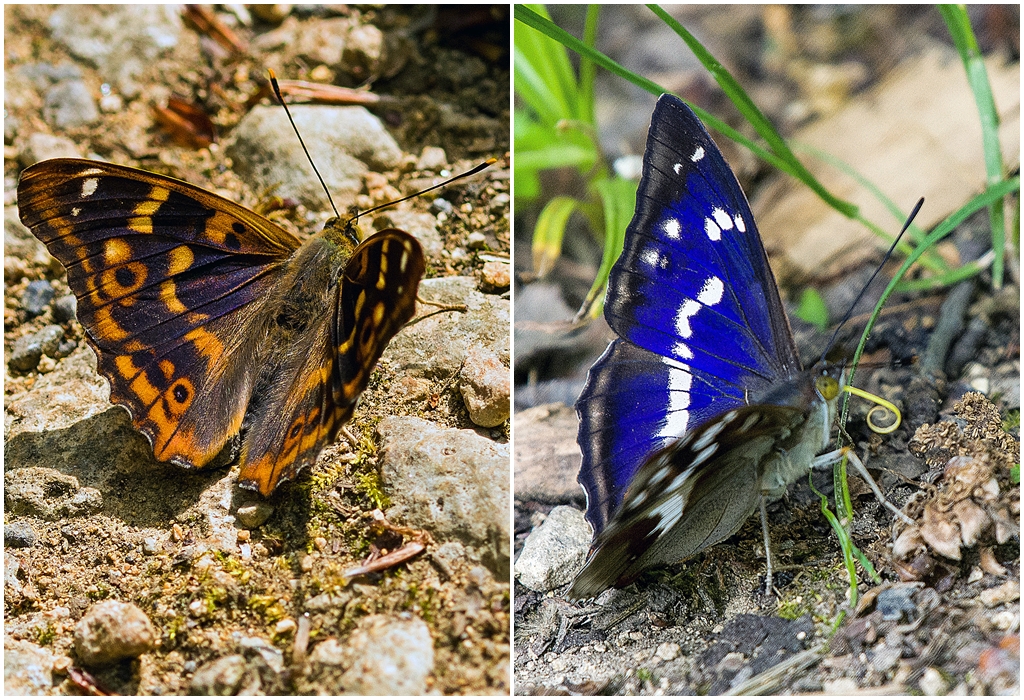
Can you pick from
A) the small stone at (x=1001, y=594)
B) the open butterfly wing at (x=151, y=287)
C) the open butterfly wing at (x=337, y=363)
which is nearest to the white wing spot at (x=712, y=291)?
the open butterfly wing at (x=337, y=363)

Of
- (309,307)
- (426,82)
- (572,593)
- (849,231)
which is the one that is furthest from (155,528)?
(849,231)

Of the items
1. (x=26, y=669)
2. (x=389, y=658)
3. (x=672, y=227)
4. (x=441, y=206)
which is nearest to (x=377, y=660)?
(x=389, y=658)

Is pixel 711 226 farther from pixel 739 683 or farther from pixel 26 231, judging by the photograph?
pixel 26 231

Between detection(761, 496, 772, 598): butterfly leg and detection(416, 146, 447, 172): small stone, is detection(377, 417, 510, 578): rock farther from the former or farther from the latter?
detection(416, 146, 447, 172): small stone

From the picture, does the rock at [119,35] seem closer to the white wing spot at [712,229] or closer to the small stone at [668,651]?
the white wing spot at [712,229]

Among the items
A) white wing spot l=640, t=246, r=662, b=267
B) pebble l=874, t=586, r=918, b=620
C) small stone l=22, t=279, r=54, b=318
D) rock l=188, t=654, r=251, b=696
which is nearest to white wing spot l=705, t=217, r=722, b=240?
white wing spot l=640, t=246, r=662, b=267

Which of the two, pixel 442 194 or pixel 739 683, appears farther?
pixel 442 194
